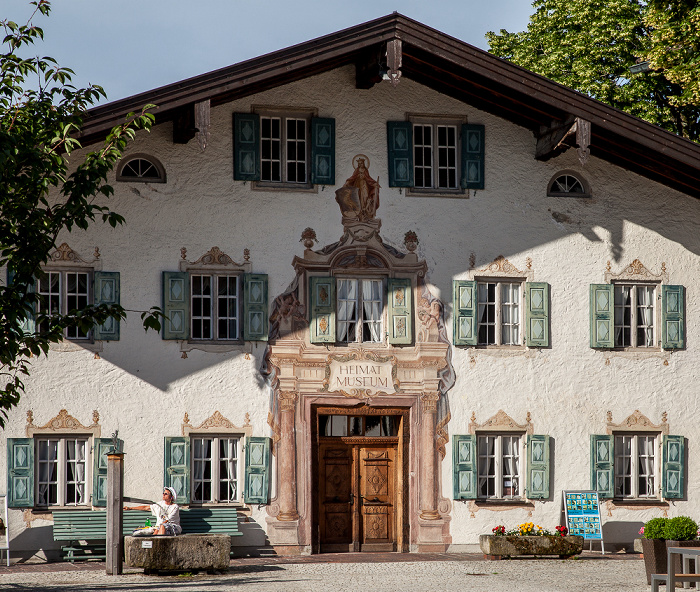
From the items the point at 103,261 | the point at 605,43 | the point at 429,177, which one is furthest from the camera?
the point at 605,43

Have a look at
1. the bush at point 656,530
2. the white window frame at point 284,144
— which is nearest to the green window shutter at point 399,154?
the white window frame at point 284,144

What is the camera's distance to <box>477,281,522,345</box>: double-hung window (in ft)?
62.9

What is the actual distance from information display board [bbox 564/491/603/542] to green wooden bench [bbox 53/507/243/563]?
518 centimetres

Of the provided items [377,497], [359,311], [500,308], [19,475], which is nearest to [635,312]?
[500,308]

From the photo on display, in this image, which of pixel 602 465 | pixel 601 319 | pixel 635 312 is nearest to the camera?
pixel 602 465

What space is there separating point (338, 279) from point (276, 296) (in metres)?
1.03

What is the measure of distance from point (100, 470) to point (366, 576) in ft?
14.8

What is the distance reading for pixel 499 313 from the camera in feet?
63.0

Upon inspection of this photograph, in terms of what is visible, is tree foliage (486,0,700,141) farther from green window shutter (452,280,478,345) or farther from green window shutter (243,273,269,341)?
green window shutter (243,273,269,341)

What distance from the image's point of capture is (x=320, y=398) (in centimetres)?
1853

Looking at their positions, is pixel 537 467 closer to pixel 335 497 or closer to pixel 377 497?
pixel 377 497

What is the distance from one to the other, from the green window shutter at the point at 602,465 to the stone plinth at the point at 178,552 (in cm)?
636

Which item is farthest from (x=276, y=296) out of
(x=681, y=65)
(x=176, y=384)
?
(x=681, y=65)

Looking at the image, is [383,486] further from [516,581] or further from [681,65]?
[681,65]
